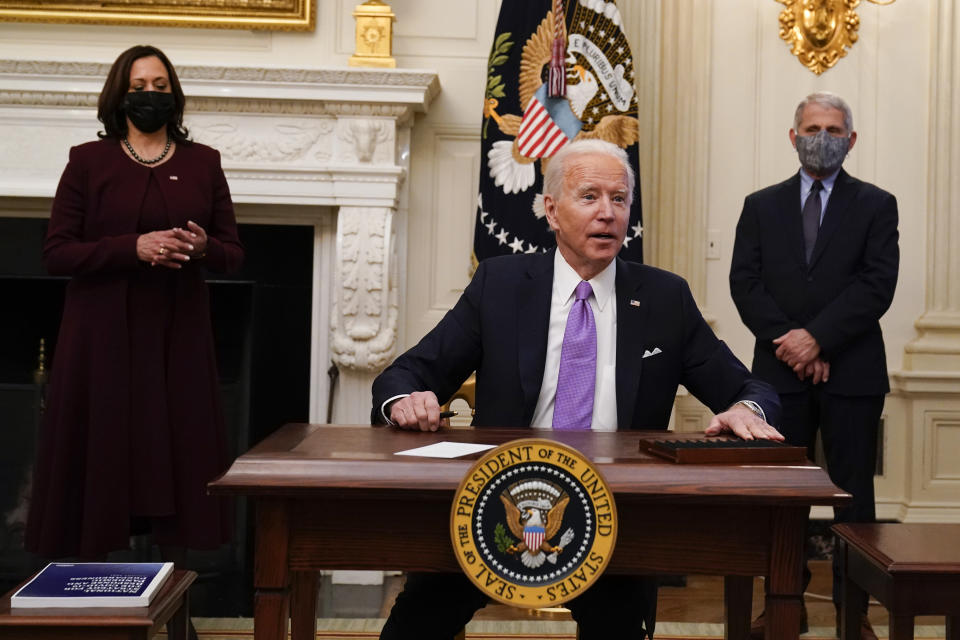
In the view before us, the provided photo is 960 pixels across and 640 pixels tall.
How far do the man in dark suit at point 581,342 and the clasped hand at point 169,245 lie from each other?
983 mm

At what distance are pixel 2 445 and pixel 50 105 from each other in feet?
4.89

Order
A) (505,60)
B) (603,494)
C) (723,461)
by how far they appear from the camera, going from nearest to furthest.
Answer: (603,494)
(723,461)
(505,60)

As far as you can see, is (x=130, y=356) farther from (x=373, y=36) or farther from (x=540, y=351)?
(x=373, y=36)

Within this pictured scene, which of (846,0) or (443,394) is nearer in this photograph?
→ (443,394)

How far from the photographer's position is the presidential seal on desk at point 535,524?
1801 mm

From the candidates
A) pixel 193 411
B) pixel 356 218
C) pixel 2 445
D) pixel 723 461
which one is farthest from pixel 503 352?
pixel 2 445

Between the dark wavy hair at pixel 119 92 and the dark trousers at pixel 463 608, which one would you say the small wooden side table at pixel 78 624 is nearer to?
the dark trousers at pixel 463 608

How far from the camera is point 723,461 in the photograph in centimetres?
198

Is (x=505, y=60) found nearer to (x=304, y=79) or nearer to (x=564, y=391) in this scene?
(x=304, y=79)

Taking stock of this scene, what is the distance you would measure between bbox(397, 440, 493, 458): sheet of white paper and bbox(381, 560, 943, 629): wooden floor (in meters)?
2.02

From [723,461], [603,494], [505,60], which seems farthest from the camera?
[505,60]

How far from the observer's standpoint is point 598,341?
2629mm

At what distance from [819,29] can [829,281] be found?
172 centimetres

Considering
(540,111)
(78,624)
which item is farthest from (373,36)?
(78,624)
